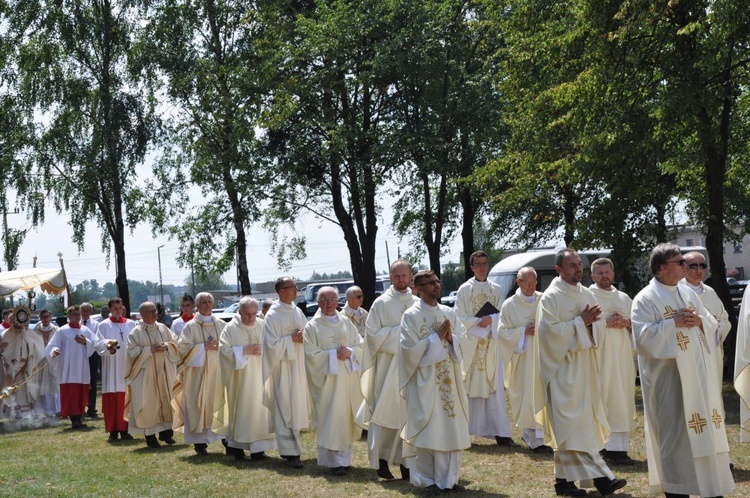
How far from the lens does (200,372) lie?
13.5 m

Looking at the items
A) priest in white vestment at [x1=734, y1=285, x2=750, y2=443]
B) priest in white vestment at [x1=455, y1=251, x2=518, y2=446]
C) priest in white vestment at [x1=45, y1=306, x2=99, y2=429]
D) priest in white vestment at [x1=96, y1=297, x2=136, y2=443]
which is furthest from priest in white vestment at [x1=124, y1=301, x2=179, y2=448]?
priest in white vestment at [x1=734, y1=285, x2=750, y2=443]

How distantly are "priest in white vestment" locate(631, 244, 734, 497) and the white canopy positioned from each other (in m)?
15.9

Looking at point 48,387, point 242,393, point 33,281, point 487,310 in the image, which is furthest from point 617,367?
point 33,281

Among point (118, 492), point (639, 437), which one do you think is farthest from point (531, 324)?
point (118, 492)

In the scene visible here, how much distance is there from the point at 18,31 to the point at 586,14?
20.8 meters

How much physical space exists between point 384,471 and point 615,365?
262 cm

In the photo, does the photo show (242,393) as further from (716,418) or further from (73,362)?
(73,362)

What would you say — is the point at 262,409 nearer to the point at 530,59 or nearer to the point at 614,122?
the point at 614,122

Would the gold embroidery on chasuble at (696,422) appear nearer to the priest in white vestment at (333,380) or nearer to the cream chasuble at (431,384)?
the cream chasuble at (431,384)

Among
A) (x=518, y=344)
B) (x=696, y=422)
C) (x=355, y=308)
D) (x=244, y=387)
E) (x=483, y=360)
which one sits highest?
(x=355, y=308)

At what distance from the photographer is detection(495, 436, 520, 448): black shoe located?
39.6ft

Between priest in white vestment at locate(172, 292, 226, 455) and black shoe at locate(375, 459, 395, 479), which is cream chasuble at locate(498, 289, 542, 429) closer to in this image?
black shoe at locate(375, 459, 395, 479)

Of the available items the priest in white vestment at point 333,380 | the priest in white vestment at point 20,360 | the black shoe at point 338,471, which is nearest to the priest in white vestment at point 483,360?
the priest in white vestment at point 333,380

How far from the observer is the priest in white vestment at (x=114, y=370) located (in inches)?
607
